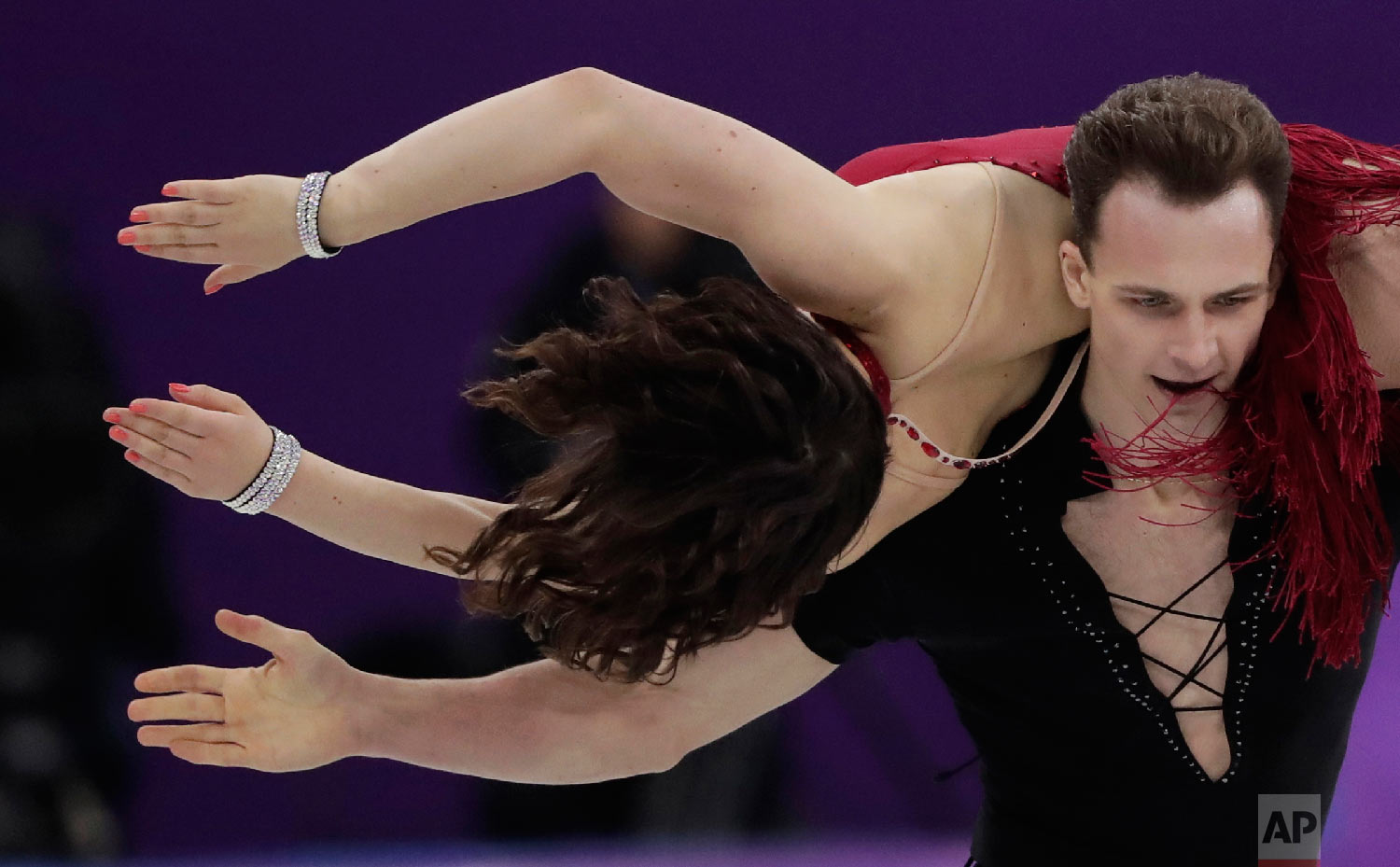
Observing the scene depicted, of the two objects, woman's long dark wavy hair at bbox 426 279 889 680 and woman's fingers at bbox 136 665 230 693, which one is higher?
woman's long dark wavy hair at bbox 426 279 889 680

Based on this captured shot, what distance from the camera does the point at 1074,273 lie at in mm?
1785

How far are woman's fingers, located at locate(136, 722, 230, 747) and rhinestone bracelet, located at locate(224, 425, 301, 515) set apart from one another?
0.24 meters

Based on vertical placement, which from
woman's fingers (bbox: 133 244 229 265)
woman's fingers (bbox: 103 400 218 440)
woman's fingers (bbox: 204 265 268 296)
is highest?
woman's fingers (bbox: 204 265 268 296)

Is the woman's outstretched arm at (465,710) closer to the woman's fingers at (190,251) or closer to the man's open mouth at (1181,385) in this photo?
the woman's fingers at (190,251)

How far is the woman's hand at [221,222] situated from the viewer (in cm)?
167

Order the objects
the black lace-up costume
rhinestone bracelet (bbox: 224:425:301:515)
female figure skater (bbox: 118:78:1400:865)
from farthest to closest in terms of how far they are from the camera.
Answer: the black lace-up costume
rhinestone bracelet (bbox: 224:425:301:515)
female figure skater (bbox: 118:78:1400:865)

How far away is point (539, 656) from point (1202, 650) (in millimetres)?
1274

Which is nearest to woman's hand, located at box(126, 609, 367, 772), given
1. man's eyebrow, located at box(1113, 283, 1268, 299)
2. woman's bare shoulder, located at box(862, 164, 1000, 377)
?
woman's bare shoulder, located at box(862, 164, 1000, 377)

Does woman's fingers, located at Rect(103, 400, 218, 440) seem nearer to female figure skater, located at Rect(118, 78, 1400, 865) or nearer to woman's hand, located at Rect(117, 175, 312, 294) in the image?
female figure skater, located at Rect(118, 78, 1400, 865)

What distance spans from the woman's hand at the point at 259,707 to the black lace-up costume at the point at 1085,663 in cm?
59

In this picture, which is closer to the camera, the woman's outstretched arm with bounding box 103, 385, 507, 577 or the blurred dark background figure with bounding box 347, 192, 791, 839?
the woman's outstretched arm with bounding box 103, 385, 507, 577

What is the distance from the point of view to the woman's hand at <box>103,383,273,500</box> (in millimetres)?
1732

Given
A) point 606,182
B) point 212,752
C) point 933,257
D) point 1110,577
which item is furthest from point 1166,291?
point 212,752

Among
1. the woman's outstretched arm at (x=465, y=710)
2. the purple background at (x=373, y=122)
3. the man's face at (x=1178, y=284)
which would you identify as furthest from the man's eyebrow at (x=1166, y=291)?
the purple background at (x=373, y=122)
